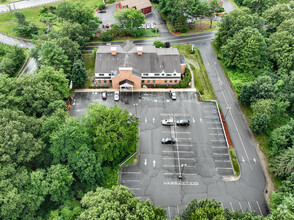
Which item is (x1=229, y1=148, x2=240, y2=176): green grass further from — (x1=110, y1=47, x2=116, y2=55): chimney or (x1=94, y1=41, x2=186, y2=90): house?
(x1=110, y1=47, x2=116, y2=55): chimney

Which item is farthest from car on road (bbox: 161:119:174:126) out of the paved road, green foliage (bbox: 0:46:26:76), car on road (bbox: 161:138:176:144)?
the paved road

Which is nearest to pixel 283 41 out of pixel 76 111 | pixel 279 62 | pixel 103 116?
pixel 279 62

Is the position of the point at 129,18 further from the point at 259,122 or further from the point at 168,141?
the point at 259,122

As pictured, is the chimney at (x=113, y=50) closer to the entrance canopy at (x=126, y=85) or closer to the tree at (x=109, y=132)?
the entrance canopy at (x=126, y=85)

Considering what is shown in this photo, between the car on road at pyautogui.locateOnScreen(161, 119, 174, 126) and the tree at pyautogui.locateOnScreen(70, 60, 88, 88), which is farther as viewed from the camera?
the tree at pyautogui.locateOnScreen(70, 60, 88, 88)

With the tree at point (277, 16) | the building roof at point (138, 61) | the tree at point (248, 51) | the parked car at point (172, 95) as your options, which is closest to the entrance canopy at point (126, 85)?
the building roof at point (138, 61)
